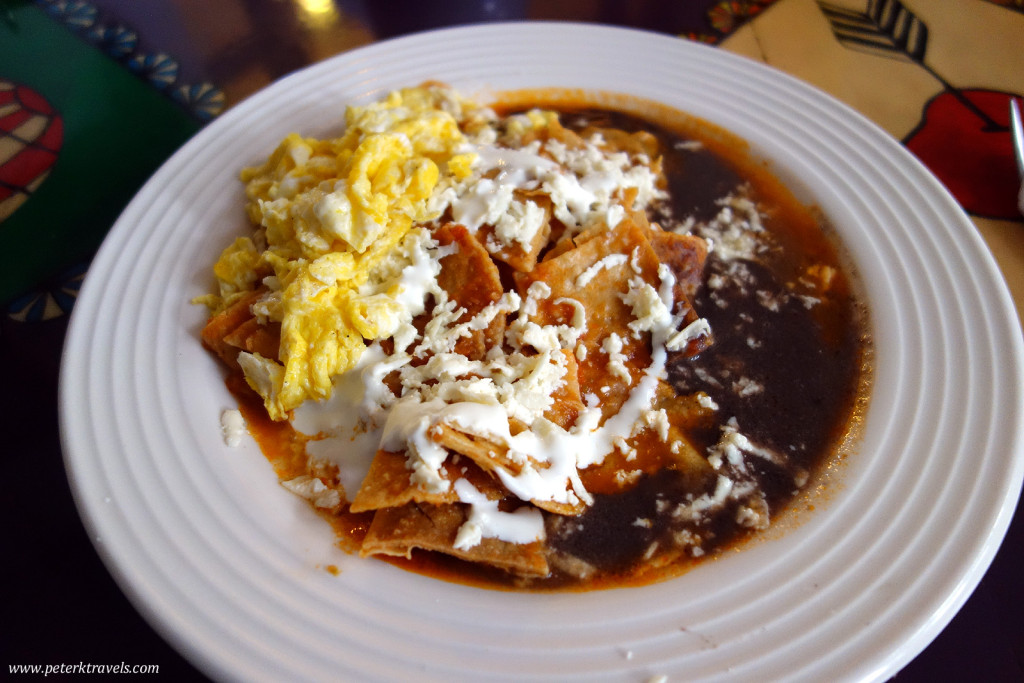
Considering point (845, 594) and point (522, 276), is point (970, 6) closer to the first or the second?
point (522, 276)

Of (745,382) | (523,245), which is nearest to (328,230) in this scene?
(523,245)

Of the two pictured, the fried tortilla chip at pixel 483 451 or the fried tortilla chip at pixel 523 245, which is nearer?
the fried tortilla chip at pixel 483 451

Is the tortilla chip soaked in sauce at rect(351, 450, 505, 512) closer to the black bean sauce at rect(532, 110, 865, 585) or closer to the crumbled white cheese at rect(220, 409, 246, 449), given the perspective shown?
the black bean sauce at rect(532, 110, 865, 585)

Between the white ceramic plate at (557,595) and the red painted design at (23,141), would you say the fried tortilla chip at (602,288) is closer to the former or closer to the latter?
the white ceramic plate at (557,595)

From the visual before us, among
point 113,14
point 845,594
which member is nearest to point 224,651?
point 845,594

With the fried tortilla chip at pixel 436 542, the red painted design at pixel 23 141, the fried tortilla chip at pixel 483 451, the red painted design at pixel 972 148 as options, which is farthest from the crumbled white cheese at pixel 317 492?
the red painted design at pixel 972 148

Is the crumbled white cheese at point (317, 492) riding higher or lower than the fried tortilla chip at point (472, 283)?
lower
